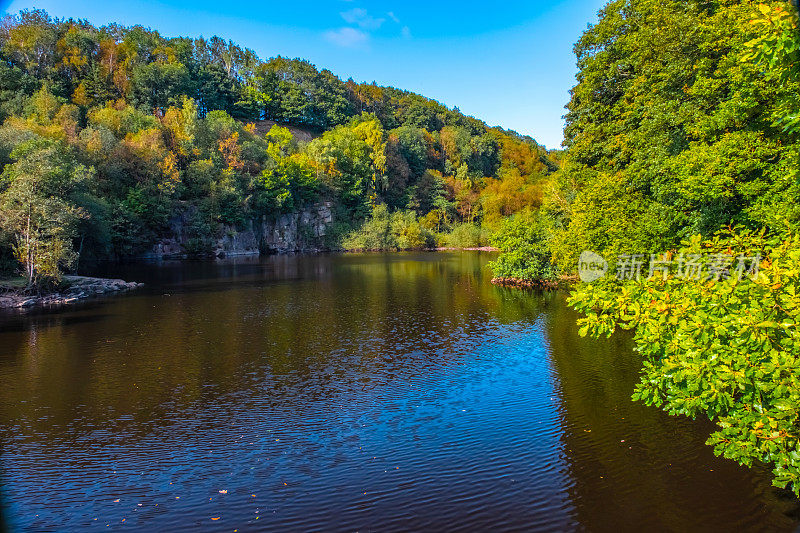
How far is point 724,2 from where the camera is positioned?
758 inches

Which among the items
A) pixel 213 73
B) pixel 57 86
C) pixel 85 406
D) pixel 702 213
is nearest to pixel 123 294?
pixel 85 406

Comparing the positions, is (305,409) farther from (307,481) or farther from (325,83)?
(325,83)

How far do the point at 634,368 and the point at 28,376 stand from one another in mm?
19087

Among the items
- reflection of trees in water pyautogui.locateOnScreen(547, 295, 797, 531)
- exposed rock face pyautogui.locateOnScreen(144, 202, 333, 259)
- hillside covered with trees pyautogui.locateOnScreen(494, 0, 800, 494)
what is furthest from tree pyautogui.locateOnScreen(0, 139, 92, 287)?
exposed rock face pyautogui.locateOnScreen(144, 202, 333, 259)

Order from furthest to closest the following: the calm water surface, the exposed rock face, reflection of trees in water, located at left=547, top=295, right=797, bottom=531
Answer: the exposed rock face
the calm water surface
reflection of trees in water, located at left=547, top=295, right=797, bottom=531

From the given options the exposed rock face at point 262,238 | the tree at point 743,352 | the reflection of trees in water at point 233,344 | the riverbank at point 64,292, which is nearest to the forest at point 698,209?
the tree at point 743,352

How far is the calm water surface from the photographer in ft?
26.5

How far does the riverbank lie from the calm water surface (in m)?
6.14

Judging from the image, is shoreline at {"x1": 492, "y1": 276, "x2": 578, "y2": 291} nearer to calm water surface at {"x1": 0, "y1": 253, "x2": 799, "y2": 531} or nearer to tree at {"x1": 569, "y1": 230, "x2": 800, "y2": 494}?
calm water surface at {"x1": 0, "y1": 253, "x2": 799, "y2": 531}

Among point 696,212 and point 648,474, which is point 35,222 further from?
point 696,212

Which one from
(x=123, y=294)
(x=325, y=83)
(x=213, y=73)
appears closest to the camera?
(x=123, y=294)

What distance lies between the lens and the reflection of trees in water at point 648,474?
7824 millimetres

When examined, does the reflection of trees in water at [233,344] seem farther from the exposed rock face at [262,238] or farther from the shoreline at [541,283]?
the exposed rock face at [262,238]

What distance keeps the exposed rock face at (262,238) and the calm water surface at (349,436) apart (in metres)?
42.0
